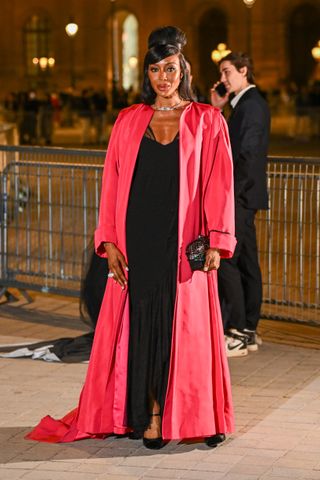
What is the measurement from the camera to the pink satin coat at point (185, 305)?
Result: 621 centimetres

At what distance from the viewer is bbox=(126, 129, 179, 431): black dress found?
6262mm

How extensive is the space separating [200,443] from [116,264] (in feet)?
3.19

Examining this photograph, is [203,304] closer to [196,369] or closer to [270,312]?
[196,369]

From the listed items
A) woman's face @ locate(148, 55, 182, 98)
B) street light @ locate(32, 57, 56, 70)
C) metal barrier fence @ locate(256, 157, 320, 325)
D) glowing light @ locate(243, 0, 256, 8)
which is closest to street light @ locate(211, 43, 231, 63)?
glowing light @ locate(243, 0, 256, 8)

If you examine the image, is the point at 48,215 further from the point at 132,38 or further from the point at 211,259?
the point at 132,38

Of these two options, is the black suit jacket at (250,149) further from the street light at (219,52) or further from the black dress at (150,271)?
the street light at (219,52)

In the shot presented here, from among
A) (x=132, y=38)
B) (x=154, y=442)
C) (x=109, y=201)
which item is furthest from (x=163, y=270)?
(x=132, y=38)

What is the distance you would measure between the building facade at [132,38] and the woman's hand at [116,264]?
52964 mm

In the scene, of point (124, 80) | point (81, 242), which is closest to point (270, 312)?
point (81, 242)

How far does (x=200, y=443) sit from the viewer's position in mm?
6395

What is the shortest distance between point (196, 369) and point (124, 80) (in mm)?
61264

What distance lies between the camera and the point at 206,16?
63156 mm

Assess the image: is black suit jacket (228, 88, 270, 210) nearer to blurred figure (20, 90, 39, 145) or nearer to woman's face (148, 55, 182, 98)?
woman's face (148, 55, 182, 98)

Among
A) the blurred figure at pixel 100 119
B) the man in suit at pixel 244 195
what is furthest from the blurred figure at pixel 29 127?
the man in suit at pixel 244 195
